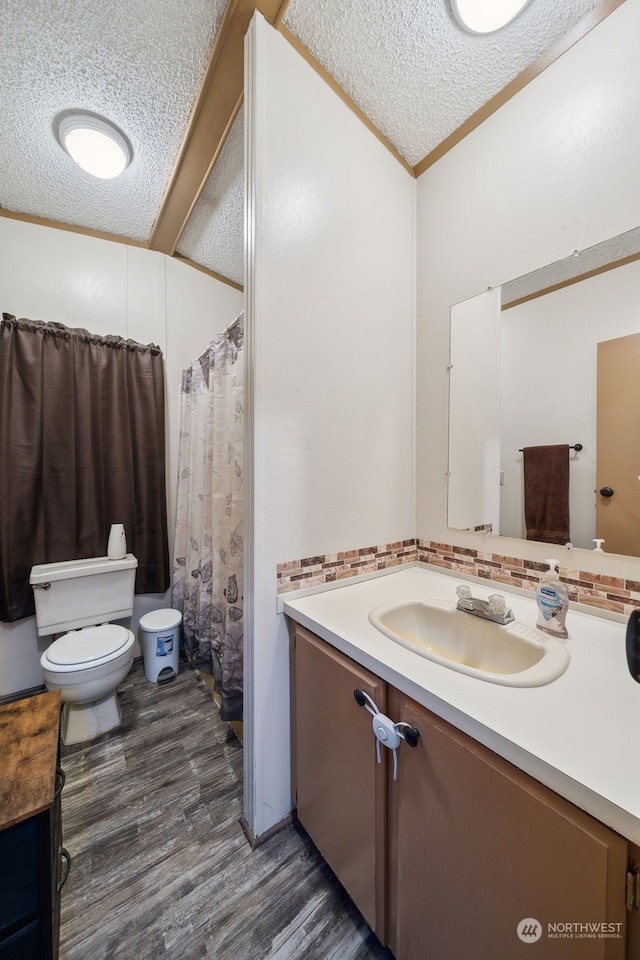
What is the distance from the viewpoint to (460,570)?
4.48 ft

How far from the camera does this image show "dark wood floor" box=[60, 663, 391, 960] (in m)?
0.87

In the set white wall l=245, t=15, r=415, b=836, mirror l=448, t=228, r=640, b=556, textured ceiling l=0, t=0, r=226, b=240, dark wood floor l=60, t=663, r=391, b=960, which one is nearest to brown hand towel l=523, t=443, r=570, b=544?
mirror l=448, t=228, r=640, b=556

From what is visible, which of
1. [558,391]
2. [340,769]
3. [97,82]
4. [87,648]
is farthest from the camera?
[87,648]

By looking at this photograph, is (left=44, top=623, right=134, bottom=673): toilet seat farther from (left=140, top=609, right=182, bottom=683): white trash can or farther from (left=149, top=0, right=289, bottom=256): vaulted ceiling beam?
(left=149, top=0, right=289, bottom=256): vaulted ceiling beam

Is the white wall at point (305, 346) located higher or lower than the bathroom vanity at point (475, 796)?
higher

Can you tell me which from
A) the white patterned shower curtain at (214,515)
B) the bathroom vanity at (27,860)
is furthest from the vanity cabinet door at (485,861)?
the white patterned shower curtain at (214,515)

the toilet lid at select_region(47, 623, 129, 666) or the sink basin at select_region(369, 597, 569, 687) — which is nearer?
the sink basin at select_region(369, 597, 569, 687)

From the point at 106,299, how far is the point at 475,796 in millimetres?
2718

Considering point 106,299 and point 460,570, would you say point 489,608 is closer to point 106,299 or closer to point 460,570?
→ point 460,570

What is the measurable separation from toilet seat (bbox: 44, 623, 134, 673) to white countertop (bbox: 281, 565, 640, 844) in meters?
1.09

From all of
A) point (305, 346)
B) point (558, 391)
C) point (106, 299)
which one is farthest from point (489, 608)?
point (106, 299)

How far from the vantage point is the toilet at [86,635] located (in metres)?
1.44

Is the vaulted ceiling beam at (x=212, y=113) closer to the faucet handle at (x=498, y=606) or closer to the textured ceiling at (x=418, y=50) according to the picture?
the textured ceiling at (x=418, y=50)

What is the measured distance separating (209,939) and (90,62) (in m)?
2.80
